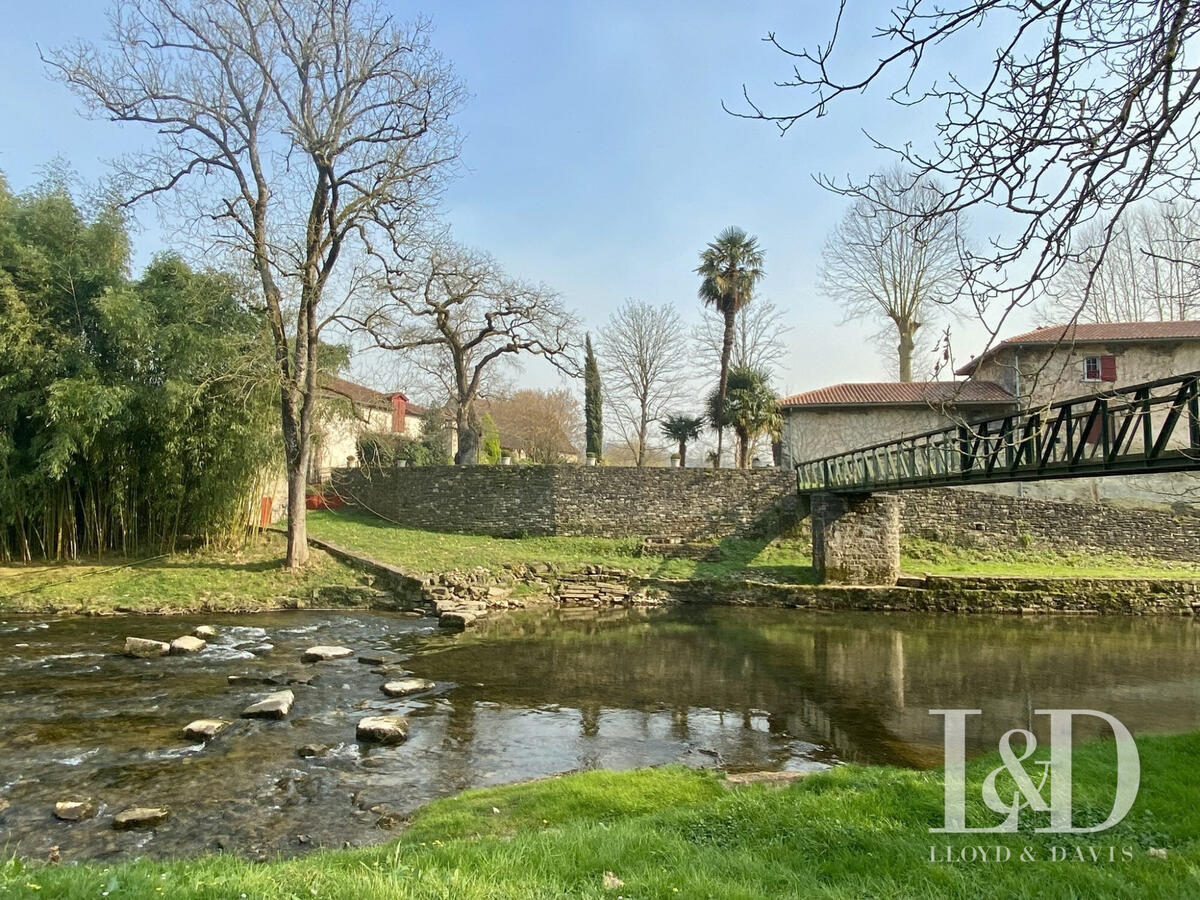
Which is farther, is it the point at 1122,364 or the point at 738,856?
the point at 1122,364

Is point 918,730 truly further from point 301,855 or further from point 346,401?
point 346,401

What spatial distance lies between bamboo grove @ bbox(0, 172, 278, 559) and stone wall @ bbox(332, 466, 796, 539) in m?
6.24

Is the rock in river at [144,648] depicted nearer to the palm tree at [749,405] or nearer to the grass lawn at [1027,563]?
the grass lawn at [1027,563]

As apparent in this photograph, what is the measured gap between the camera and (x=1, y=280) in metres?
13.9

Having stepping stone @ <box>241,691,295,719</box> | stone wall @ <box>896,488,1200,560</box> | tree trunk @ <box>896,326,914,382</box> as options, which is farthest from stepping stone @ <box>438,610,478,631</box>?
tree trunk @ <box>896,326,914,382</box>

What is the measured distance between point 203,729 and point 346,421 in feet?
45.0

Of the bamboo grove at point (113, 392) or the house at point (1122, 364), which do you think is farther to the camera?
the house at point (1122, 364)

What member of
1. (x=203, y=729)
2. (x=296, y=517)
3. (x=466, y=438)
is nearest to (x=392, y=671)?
(x=203, y=729)

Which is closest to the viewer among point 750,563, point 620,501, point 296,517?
point 296,517

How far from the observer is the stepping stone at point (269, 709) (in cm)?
758

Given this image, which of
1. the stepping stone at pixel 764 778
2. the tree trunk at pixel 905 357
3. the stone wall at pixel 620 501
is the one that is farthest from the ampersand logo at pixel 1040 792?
the tree trunk at pixel 905 357

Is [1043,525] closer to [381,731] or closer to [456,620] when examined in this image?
[456,620]

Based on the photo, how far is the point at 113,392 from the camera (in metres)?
14.1

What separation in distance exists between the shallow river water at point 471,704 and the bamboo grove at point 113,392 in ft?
12.3
